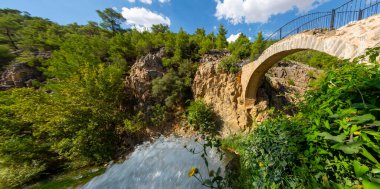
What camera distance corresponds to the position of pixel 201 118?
888cm

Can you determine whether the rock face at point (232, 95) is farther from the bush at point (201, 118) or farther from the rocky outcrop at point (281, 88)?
the bush at point (201, 118)

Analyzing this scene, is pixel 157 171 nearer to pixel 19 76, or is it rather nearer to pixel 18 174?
pixel 18 174

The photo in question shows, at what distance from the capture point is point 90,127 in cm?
766

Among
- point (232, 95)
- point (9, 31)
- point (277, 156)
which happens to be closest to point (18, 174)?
point (277, 156)

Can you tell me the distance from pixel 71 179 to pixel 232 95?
8.61 metres

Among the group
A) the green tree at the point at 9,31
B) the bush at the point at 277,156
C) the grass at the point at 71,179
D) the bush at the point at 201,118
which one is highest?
the green tree at the point at 9,31

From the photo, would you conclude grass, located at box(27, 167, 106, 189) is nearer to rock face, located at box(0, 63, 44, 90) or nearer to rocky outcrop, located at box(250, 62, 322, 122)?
rocky outcrop, located at box(250, 62, 322, 122)

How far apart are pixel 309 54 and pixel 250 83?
62.3 ft

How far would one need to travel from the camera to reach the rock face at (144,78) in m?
10.1

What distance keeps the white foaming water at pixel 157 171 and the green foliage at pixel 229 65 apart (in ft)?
16.0

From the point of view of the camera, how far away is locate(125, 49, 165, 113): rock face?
10133 millimetres

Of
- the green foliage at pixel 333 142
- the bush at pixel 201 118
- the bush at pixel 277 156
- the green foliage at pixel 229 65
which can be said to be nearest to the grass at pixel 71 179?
the bush at pixel 201 118

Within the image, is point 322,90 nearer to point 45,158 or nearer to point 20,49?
point 45,158

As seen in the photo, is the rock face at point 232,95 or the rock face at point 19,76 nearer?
the rock face at point 232,95
